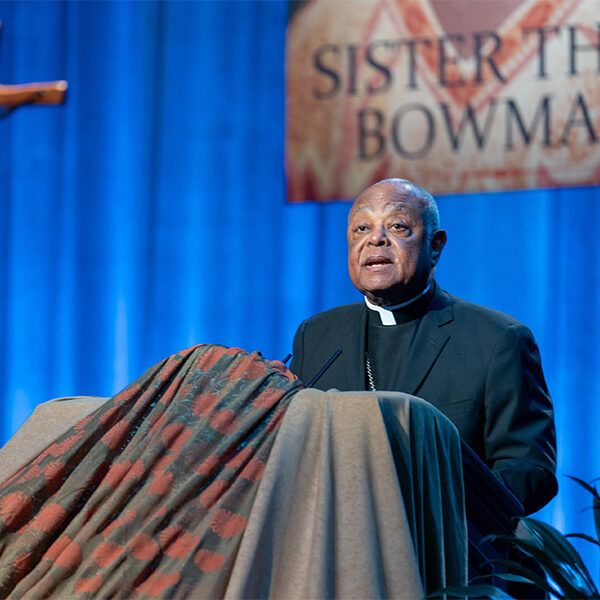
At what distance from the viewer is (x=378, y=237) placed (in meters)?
2.21

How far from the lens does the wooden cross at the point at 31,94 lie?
3.81 metres

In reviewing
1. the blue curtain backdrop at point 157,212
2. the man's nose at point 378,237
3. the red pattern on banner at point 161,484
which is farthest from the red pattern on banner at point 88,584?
the blue curtain backdrop at point 157,212

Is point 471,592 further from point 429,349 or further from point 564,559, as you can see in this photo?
point 429,349

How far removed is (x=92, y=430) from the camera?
141 cm

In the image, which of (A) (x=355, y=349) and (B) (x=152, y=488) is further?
(A) (x=355, y=349)

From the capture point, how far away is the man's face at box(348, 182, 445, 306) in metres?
2.22

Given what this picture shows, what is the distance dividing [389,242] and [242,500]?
1.05 metres

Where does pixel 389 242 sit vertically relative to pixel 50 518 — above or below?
above

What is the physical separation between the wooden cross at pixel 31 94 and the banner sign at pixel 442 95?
0.93m

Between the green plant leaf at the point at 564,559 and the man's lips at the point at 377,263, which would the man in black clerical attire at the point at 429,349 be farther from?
the green plant leaf at the point at 564,559

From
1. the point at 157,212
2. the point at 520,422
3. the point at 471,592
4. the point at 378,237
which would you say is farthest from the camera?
the point at 157,212

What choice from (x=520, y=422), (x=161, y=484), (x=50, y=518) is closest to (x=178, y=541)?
(x=161, y=484)

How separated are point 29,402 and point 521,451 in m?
2.42

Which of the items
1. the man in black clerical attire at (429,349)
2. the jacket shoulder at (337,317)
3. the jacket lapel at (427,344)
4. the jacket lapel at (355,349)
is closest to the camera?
the man in black clerical attire at (429,349)
